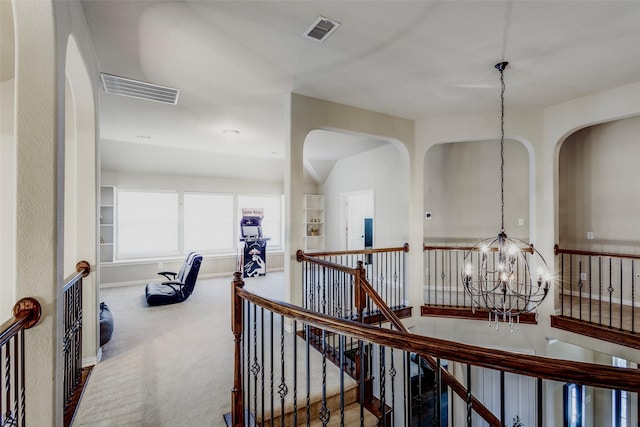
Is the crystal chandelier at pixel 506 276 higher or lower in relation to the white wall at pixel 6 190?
lower

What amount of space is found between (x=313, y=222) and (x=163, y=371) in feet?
19.2

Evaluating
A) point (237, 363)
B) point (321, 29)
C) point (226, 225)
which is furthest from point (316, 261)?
point (226, 225)

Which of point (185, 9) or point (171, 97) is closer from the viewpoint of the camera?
point (185, 9)

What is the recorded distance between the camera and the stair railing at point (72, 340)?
7.44 feet

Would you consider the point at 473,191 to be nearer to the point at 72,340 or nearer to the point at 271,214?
the point at 271,214

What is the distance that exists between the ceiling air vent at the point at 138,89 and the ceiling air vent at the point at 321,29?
6.58 ft

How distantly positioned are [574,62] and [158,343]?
17.8ft

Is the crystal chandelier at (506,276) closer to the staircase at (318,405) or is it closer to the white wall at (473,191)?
the white wall at (473,191)

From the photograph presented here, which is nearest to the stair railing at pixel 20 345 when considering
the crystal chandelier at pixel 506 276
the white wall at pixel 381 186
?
the crystal chandelier at pixel 506 276

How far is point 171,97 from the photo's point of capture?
391cm

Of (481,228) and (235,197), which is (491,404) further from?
(235,197)

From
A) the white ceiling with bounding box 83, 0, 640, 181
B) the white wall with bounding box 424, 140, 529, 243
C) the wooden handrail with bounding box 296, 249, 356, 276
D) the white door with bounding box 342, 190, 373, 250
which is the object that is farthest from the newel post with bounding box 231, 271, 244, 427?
the white door with bounding box 342, 190, 373, 250

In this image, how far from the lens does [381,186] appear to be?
637 centimetres

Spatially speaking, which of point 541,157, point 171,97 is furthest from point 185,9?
point 541,157
